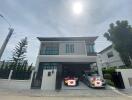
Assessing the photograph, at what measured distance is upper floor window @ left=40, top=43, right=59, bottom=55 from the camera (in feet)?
58.2

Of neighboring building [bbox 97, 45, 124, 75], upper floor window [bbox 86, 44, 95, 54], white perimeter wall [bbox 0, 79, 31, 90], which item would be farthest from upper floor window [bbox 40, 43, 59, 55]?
neighboring building [bbox 97, 45, 124, 75]

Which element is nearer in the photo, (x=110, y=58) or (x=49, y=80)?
(x=49, y=80)

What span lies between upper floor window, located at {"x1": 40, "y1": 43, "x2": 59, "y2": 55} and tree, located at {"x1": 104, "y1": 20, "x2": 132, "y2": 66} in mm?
9450

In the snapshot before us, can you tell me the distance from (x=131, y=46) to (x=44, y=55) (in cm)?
1333

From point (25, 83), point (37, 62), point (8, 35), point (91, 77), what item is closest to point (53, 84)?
point (25, 83)

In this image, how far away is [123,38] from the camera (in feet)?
53.7

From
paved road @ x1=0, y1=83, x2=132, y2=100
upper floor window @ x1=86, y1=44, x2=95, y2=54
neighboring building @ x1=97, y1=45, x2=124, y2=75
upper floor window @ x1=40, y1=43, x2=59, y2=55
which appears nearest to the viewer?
paved road @ x1=0, y1=83, x2=132, y2=100

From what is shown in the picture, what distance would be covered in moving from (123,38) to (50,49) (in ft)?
38.0

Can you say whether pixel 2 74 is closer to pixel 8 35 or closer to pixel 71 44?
pixel 8 35

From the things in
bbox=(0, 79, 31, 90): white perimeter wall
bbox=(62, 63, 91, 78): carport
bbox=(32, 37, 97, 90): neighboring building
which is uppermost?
bbox=(32, 37, 97, 90): neighboring building

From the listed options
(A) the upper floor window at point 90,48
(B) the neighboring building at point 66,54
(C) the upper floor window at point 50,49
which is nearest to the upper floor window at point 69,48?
(B) the neighboring building at point 66,54

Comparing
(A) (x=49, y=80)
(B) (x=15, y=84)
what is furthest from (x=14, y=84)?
(A) (x=49, y=80)

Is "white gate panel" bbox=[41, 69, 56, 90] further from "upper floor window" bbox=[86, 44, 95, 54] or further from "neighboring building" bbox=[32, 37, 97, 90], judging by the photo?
"upper floor window" bbox=[86, 44, 95, 54]

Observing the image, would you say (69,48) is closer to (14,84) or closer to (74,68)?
(74,68)
